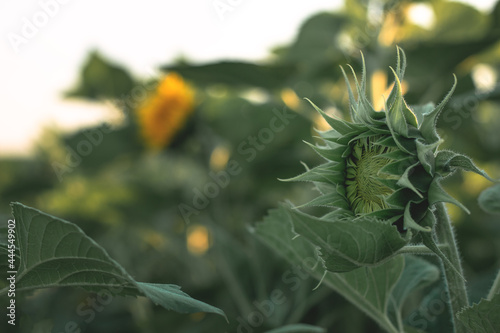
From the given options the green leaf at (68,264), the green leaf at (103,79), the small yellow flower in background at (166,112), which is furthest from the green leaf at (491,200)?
the green leaf at (103,79)

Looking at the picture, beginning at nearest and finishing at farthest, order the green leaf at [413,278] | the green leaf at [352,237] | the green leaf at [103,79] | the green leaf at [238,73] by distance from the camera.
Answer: the green leaf at [352,237] < the green leaf at [413,278] < the green leaf at [238,73] < the green leaf at [103,79]

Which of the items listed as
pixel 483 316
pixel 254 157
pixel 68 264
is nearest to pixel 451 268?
pixel 483 316

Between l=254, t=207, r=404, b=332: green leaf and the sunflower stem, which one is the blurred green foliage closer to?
l=254, t=207, r=404, b=332: green leaf

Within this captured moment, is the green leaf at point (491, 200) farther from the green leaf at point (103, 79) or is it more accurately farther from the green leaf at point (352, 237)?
the green leaf at point (103, 79)

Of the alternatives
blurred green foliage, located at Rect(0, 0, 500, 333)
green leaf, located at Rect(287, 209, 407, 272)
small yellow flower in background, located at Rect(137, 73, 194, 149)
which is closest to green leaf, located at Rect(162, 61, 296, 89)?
blurred green foliage, located at Rect(0, 0, 500, 333)

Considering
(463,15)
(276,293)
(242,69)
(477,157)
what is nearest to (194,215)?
(276,293)

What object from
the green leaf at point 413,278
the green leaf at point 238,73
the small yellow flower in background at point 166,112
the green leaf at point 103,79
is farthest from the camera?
the green leaf at point 103,79

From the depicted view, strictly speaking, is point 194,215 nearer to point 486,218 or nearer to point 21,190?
point 21,190
